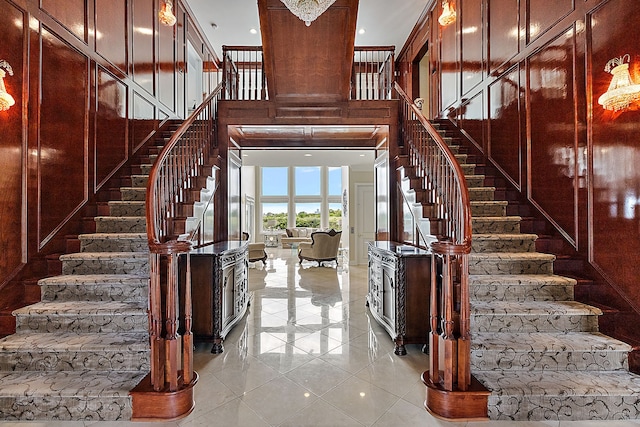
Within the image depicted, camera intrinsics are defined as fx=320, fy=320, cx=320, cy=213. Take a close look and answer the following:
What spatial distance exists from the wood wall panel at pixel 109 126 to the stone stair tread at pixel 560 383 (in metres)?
4.34

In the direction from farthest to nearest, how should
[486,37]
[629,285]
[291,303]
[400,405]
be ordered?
[291,303] < [486,37] < [629,285] < [400,405]

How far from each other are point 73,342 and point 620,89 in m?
4.39

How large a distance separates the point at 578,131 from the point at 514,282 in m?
1.48

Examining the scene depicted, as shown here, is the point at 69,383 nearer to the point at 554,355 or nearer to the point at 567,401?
the point at 567,401

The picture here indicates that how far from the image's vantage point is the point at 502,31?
13.2 ft

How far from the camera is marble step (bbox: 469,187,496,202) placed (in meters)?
3.92

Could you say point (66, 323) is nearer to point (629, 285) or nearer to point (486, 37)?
point (629, 285)

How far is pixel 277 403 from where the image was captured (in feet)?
7.47

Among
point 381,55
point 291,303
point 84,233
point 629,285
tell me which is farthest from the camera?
point 381,55

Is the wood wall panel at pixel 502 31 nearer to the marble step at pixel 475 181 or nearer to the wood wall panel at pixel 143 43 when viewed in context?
the marble step at pixel 475 181

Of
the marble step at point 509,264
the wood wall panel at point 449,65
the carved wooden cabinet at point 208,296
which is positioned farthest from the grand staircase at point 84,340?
the wood wall panel at point 449,65

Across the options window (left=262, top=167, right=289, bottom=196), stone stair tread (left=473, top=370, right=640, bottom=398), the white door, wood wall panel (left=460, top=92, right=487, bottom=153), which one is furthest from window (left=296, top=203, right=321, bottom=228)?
stone stair tread (left=473, top=370, right=640, bottom=398)

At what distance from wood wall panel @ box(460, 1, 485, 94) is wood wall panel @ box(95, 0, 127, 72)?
479cm

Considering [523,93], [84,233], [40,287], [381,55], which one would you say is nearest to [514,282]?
[523,93]
